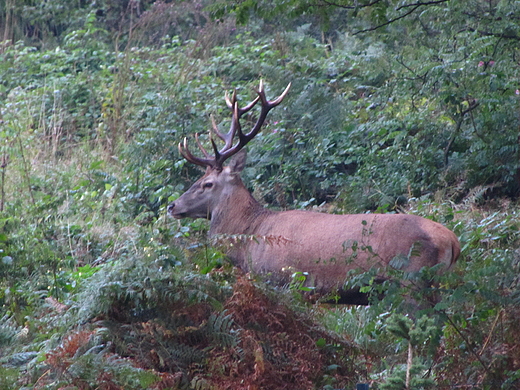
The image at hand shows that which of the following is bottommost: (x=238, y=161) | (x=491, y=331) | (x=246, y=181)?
(x=246, y=181)

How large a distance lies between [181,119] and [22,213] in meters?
3.01

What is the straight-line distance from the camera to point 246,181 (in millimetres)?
10086

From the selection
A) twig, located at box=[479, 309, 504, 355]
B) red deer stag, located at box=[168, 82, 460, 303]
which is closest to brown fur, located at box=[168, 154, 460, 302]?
red deer stag, located at box=[168, 82, 460, 303]

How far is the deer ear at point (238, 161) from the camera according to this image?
799 centimetres

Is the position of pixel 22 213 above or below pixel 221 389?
below

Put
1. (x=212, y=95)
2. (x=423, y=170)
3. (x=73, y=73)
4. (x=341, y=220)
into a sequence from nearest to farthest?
1. (x=341, y=220)
2. (x=423, y=170)
3. (x=212, y=95)
4. (x=73, y=73)

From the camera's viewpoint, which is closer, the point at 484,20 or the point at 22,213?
the point at 484,20

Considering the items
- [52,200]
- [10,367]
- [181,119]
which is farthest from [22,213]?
[10,367]

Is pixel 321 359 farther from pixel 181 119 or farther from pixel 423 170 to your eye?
pixel 181 119

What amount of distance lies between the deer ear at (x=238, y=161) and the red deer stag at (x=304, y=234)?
11mm

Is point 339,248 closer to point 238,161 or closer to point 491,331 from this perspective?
point 238,161

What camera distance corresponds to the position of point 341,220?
6.56 meters

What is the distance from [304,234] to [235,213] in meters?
1.39

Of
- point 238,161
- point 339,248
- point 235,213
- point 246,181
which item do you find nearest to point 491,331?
point 339,248
